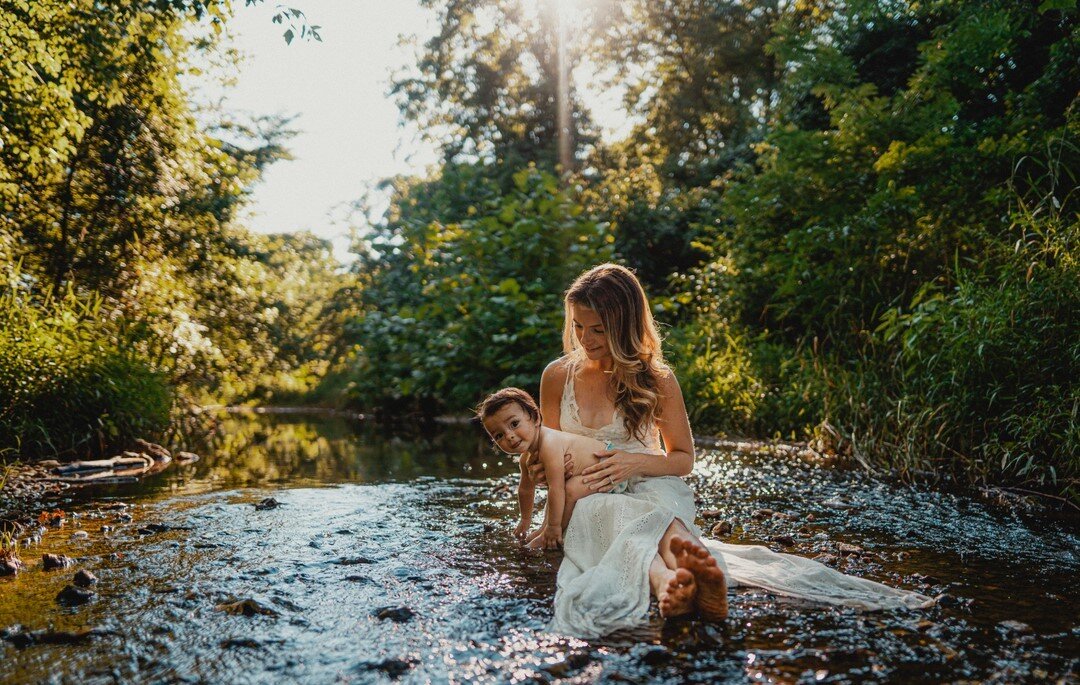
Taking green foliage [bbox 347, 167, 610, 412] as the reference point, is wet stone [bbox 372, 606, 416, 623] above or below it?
below

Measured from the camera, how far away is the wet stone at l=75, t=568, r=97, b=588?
3396mm

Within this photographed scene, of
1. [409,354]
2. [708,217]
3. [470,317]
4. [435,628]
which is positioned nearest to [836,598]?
[435,628]

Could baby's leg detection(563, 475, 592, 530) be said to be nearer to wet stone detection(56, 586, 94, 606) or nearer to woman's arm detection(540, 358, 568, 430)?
woman's arm detection(540, 358, 568, 430)

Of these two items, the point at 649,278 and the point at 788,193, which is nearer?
the point at 788,193

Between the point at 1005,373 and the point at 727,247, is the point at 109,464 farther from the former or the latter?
the point at 727,247

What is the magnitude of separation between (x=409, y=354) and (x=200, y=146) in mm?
5906

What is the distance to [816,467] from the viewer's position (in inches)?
290

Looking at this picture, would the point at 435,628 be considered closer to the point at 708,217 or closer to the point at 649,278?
the point at 708,217

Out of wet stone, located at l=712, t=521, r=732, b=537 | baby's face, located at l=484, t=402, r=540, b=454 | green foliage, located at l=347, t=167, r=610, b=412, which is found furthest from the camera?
green foliage, located at l=347, t=167, r=610, b=412

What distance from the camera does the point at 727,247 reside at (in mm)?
12227

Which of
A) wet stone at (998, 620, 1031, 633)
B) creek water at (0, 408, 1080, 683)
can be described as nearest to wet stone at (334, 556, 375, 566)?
creek water at (0, 408, 1080, 683)

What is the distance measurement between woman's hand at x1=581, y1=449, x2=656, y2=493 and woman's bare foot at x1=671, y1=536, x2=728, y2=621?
0.89 metres

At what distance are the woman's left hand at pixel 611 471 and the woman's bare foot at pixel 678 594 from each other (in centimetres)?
86

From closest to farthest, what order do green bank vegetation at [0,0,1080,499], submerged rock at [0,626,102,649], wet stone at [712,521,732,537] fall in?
submerged rock at [0,626,102,649]
wet stone at [712,521,732,537]
green bank vegetation at [0,0,1080,499]
